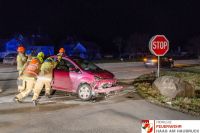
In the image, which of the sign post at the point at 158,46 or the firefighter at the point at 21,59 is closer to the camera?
the firefighter at the point at 21,59

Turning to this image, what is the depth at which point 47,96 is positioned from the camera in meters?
13.9

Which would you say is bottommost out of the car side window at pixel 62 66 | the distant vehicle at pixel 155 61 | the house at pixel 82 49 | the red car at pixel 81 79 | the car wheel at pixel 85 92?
the car wheel at pixel 85 92

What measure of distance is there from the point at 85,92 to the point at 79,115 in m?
2.82

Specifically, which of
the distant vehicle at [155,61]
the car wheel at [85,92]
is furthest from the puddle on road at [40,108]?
the distant vehicle at [155,61]

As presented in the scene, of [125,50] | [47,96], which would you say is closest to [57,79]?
[47,96]

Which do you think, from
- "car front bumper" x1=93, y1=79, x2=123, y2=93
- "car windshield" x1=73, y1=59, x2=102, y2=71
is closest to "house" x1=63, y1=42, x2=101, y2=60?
"car windshield" x1=73, y1=59, x2=102, y2=71

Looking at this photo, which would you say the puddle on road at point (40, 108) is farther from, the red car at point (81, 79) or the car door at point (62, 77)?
the car door at point (62, 77)

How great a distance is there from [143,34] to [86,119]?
10499cm

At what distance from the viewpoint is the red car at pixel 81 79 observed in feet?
43.8

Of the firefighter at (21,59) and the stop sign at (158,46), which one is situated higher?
the stop sign at (158,46)

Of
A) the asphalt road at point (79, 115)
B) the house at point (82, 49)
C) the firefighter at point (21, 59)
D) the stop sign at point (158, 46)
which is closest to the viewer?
the asphalt road at point (79, 115)

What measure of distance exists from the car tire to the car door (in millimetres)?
492

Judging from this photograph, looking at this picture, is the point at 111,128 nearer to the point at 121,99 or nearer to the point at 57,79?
the point at 121,99

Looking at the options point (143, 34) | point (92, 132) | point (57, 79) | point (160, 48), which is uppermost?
point (143, 34)
